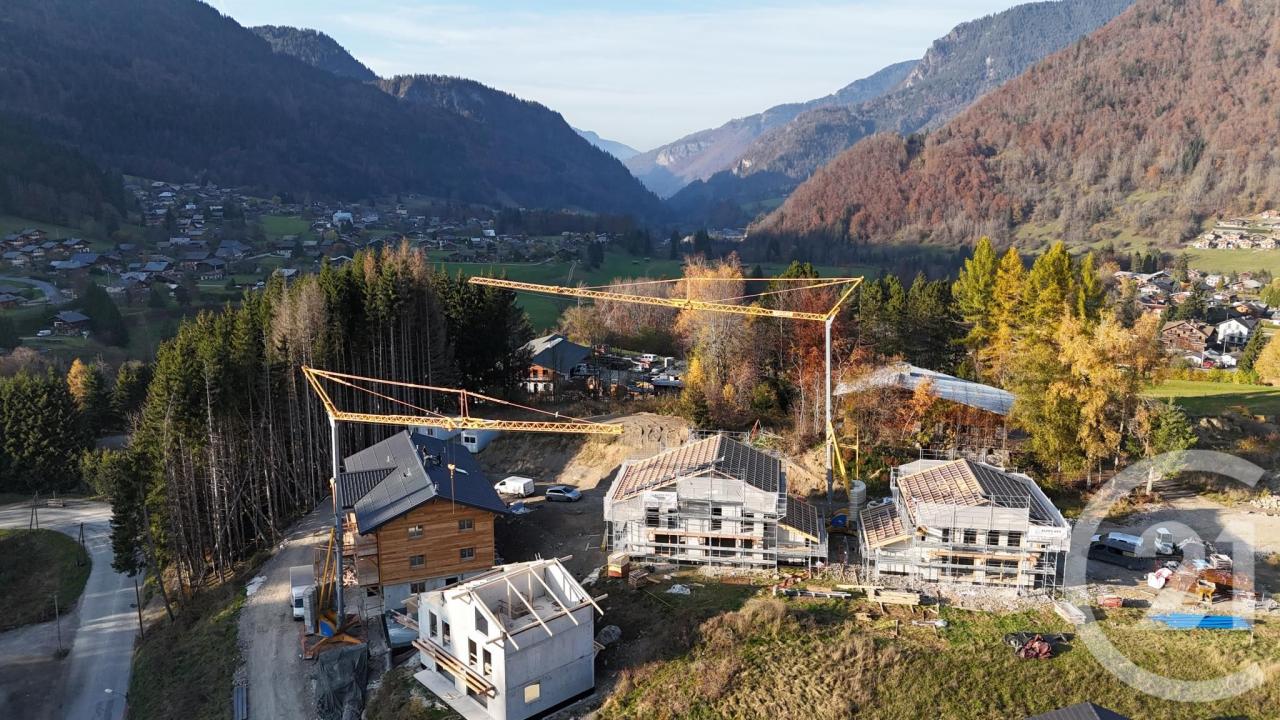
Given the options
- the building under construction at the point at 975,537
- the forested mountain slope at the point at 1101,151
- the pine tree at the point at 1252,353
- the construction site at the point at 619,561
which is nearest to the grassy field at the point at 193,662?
the construction site at the point at 619,561

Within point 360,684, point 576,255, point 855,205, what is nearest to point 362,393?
point 360,684

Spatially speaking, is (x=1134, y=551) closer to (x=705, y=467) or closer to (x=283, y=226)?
(x=705, y=467)

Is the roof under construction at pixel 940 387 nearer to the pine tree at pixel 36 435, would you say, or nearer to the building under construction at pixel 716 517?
the building under construction at pixel 716 517

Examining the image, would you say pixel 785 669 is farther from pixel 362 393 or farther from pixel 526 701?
pixel 362 393

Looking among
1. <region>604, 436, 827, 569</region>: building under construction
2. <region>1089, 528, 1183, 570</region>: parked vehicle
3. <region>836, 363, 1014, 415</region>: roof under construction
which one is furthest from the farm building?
<region>836, 363, 1014, 415</region>: roof under construction

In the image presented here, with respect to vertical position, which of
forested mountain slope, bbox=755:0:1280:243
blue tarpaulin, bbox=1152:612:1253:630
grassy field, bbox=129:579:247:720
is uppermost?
forested mountain slope, bbox=755:0:1280:243

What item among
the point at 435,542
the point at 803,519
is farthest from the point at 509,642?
the point at 803,519

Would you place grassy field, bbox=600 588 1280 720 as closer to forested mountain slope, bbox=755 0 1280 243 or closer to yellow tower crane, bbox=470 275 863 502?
yellow tower crane, bbox=470 275 863 502
